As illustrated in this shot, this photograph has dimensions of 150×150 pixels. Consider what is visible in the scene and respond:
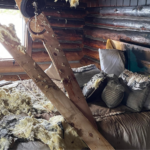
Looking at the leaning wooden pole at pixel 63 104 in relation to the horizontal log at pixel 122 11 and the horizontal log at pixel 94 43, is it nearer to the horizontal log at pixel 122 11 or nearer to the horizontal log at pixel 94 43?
the horizontal log at pixel 122 11

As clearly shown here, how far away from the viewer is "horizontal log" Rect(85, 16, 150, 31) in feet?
9.09

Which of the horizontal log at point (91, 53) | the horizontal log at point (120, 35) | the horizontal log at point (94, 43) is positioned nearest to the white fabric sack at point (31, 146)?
the horizontal log at point (120, 35)

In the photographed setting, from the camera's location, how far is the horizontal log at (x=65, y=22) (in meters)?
4.18

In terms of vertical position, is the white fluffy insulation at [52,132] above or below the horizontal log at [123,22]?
below

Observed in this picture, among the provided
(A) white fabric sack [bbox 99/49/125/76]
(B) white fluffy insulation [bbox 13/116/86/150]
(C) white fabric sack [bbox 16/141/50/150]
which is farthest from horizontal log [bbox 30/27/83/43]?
(C) white fabric sack [bbox 16/141/50/150]

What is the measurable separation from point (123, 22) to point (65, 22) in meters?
1.54

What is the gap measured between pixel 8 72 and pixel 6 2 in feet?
4.72

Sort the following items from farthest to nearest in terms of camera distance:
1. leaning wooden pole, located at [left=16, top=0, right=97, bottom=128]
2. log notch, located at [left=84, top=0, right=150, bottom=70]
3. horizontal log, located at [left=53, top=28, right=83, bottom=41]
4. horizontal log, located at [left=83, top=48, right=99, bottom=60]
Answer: horizontal log, located at [left=53, top=28, right=83, bottom=41] < horizontal log, located at [left=83, top=48, right=99, bottom=60] < log notch, located at [left=84, top=0, right=150, bottom=70] < leaning wooden pole, located at [left=16, top=0, right=97, bottom=128]

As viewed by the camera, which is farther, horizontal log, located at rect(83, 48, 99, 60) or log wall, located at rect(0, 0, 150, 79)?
horizontal log, located at rect(83, 48, 99, 60)

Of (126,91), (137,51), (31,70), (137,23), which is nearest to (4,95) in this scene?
(31,70)

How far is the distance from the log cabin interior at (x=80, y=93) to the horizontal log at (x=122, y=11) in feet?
0.05

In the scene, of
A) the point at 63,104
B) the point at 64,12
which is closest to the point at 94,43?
the point at 64,12

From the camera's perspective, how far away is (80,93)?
191 cm

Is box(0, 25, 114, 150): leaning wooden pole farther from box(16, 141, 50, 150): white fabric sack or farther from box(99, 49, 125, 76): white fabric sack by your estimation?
box(99, 49, 125, 76): white fabric sack
